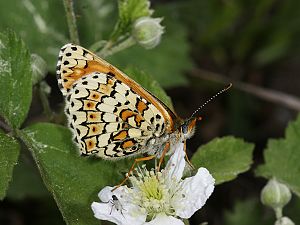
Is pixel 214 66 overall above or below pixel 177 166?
above

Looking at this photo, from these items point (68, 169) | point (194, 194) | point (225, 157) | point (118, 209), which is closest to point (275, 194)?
point (225, 157)

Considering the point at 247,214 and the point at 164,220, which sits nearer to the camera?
the point at 164,220

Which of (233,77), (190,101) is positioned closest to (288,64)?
(233,77)

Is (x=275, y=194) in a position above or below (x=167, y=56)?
below

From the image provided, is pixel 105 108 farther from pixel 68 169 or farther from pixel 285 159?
pixel 285 159

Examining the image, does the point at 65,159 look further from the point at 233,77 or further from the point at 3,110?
the point at 233,77

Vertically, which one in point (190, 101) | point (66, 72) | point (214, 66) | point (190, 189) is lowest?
point (190, 189)

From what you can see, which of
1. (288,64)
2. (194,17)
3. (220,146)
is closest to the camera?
(220,146)

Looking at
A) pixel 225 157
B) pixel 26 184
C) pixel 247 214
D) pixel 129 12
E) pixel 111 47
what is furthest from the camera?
pixel 26 184

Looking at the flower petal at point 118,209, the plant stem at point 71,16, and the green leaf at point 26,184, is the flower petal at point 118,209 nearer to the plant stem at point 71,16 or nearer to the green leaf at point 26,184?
the plant stem at point 71,16
